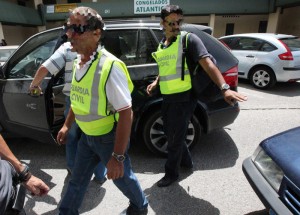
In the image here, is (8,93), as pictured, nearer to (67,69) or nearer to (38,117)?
(38,117)

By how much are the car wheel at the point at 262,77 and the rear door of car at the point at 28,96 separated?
5.42m

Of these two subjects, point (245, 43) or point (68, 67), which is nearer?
point (68, 67)

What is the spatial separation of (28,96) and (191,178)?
2.04 m

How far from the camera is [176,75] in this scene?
2.38 metres

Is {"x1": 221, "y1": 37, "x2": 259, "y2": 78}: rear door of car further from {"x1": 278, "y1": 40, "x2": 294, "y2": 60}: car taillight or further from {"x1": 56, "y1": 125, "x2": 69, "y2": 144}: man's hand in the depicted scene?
{"x1": 56, "y1": 125, "x2": 69, "y2": 144}: man's hand

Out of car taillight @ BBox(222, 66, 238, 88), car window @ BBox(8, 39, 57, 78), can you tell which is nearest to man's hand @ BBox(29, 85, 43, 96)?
car window @ BBox(8, 39, 57, 78)

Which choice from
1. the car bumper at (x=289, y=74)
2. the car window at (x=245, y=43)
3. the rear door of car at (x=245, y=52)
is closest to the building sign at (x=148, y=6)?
the car window at (x=245, y=43)

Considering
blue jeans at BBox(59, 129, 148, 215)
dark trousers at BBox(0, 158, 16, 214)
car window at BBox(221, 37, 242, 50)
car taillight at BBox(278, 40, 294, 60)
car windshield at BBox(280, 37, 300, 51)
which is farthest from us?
car window at BBox(221, 37, 242, 50)

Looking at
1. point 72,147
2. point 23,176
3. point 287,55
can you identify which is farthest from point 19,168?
point 287,55

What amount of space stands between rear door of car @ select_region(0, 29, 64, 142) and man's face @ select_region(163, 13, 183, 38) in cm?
136

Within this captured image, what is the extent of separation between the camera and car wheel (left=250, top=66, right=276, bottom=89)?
6656 millimetres

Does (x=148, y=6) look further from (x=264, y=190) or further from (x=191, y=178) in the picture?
(x=264, y=190)

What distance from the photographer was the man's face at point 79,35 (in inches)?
58.7

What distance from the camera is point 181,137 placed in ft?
8.34
